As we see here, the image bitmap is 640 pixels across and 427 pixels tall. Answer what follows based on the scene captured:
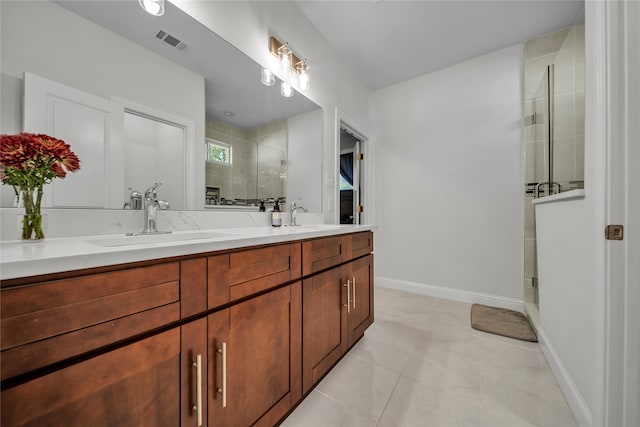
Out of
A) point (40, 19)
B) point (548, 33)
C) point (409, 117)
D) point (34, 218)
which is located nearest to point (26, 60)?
point (40, 19)

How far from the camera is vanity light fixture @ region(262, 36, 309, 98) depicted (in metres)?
1.72

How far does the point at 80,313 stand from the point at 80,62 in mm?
958

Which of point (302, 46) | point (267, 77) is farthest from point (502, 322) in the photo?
point (302, 46)

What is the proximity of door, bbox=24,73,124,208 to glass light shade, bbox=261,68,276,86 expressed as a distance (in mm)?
922

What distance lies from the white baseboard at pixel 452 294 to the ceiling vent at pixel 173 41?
2.96 metres

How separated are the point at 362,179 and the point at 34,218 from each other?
2.92 meters

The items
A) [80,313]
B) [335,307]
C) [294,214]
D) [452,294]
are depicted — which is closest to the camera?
[80,313]

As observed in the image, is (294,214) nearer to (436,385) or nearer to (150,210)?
(150,210)

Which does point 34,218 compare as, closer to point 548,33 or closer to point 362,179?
point 362,179

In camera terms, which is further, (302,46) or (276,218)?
(302,46)

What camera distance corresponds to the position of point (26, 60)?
0.79 m

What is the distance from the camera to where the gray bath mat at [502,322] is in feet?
6.15

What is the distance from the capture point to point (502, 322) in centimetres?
208

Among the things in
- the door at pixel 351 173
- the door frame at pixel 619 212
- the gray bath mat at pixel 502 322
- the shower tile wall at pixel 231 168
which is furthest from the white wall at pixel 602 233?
the door at pixel 351 173
